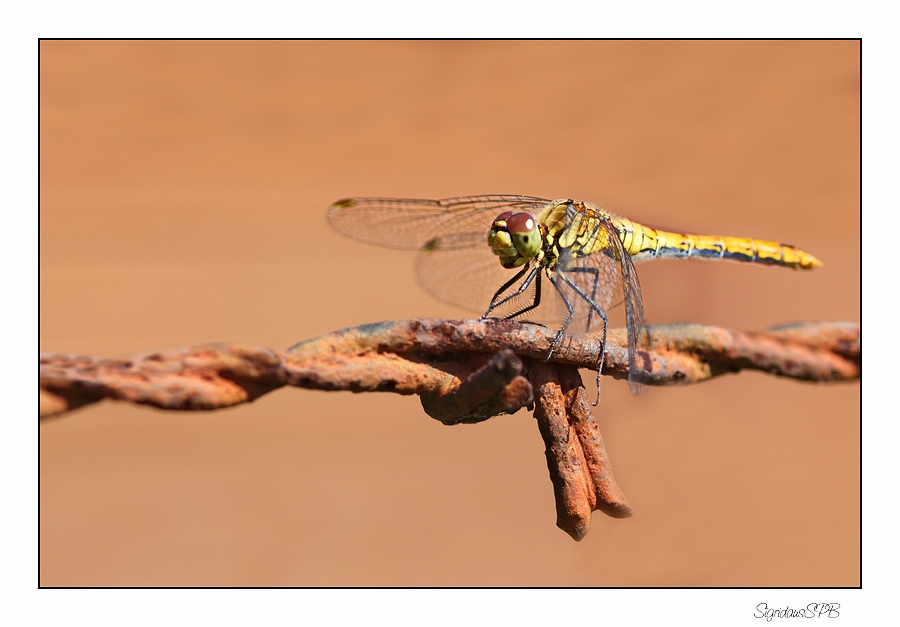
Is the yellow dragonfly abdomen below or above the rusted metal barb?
above

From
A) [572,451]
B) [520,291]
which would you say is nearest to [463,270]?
[520,291]

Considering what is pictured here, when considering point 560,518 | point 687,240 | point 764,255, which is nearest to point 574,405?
point 560,518

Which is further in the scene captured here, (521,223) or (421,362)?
(521,223)

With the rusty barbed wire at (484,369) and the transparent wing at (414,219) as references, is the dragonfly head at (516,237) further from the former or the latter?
the rusty barbed wire at (484,369)

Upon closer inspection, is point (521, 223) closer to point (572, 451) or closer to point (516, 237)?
point (516, 237)

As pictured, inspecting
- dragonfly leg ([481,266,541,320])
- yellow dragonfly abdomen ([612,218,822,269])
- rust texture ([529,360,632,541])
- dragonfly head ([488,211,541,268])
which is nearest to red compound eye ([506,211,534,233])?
dragonfly head ([488,211,541,268])

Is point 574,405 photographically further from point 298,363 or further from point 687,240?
point 687,240

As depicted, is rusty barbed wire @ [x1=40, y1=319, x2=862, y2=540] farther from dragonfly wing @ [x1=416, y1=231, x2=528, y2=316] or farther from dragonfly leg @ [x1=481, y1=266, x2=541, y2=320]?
dragonfly wing @ [x1=416, y1=231, x2=528, y2=316]

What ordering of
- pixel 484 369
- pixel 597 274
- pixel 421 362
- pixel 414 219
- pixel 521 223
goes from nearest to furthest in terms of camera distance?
pixel 484 369, pixel 421 362, pixel 521 223, pixel 597 274, pixel 414 219
